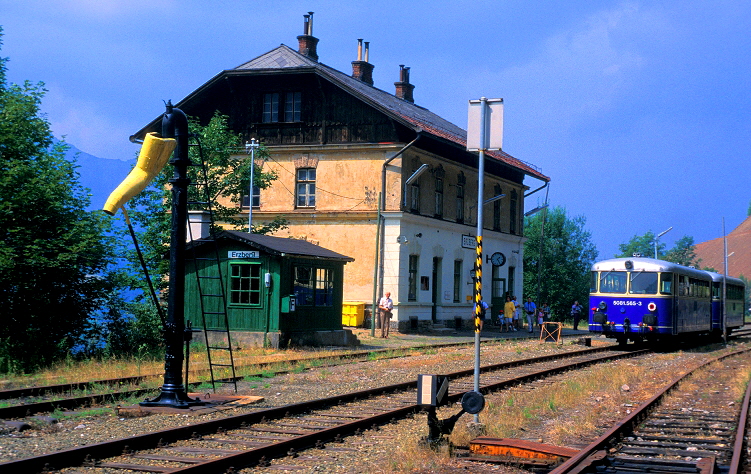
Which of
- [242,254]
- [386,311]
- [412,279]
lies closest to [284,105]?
[412,279]

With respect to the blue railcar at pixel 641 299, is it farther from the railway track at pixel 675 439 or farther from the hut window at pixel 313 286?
the railway track at pixel 675 439

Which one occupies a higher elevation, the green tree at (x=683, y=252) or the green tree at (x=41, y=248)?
the green tree at (x=683, y=252)

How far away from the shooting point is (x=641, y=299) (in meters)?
26.0

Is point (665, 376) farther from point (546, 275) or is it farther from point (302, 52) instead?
point (546, 275)

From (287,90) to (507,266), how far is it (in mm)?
15186

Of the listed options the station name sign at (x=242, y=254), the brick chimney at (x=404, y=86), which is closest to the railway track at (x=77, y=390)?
the station name sign at (x=242, y=254)

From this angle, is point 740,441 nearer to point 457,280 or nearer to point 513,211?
point 457,280

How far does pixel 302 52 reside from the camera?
38.6 m

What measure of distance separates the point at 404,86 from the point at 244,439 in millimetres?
38396

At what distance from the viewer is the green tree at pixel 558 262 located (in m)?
58.2

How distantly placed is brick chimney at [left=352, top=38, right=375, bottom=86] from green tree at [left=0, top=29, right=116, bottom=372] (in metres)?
22.5

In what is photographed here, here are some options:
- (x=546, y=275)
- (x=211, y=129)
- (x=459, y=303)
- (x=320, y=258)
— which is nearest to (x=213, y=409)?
(x=320, y=258)

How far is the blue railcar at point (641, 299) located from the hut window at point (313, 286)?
323 inches

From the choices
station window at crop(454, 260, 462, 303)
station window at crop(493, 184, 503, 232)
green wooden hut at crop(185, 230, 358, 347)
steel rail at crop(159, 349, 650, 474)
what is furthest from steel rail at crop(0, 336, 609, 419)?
station window at crop(493, 184, 503, 232)
